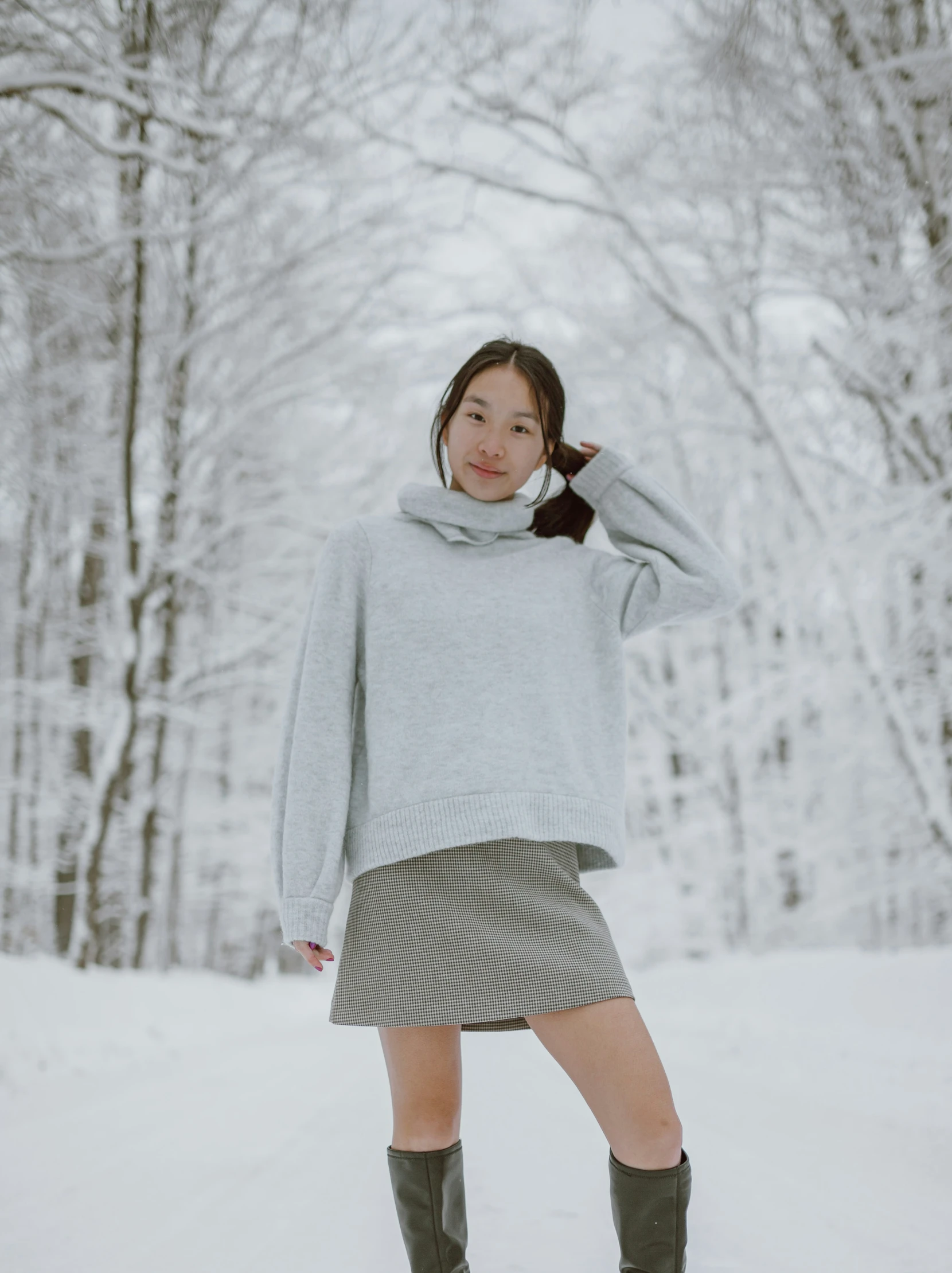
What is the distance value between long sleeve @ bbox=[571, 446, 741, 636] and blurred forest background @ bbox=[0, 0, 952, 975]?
2.94 m

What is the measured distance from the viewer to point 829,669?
20.3ft

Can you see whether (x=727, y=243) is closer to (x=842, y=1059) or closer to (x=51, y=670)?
(x=842, y=1059)

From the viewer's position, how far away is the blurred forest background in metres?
4.86

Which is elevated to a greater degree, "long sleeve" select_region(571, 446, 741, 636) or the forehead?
the forehead

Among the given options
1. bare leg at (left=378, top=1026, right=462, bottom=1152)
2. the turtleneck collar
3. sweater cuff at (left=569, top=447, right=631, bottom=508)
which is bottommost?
bare leg at (left=378, top=1026, right=462, bottom=1152)

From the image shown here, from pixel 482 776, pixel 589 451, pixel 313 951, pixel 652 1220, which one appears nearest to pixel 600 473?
pixel 589 451

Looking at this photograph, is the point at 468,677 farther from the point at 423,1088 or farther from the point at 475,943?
the point at 423,1088

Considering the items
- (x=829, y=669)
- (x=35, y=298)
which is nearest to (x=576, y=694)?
(x=35, y=298)

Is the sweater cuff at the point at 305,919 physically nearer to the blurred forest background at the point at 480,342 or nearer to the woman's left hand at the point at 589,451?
the woman's left hand at the point at 589,451

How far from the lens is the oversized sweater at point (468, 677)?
1511mm

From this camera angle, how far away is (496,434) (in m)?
1.71

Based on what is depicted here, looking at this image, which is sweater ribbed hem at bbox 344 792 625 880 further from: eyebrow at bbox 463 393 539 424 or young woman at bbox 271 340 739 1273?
eyebrow at bbox 463 393 539 424

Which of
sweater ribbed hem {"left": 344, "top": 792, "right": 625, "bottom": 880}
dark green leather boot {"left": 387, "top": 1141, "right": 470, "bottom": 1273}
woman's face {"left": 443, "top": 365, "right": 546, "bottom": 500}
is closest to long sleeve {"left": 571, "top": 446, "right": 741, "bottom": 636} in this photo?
woman's face {"left": 443, "top": 365, "right": 546, "bottom": 500}

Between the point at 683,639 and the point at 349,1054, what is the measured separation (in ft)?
22.4
